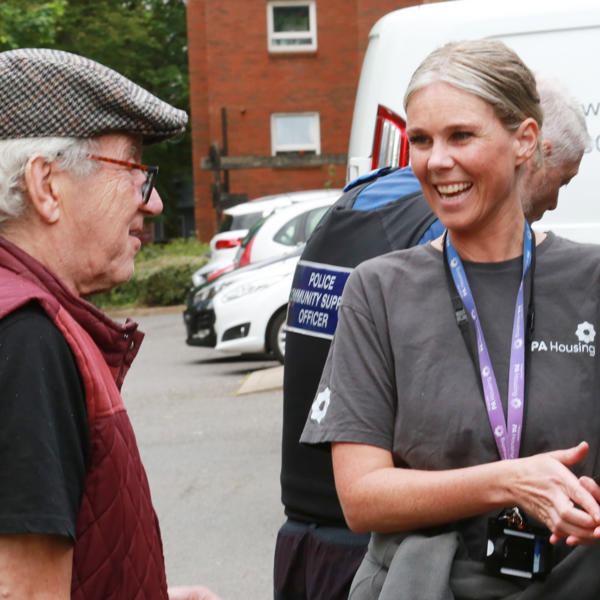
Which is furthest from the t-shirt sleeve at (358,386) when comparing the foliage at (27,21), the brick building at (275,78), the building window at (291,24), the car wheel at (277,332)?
the building window at (291,24)

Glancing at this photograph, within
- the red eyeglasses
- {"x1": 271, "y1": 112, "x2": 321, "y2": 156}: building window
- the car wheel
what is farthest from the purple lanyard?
{"x1": 271, "y1": 112, "x2": 321, "y2": 156}: building window

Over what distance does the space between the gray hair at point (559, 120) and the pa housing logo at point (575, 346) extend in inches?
→ 36.4

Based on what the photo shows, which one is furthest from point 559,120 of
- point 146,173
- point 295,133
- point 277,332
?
point 295,133

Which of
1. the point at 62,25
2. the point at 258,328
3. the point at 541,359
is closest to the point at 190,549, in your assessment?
the point at 541,359

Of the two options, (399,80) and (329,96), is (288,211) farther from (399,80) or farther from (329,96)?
(329,96)

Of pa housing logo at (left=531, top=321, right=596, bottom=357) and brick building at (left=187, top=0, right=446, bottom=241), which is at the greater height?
pa housing logo at (left=531, top=321, right=596, bottom=357)

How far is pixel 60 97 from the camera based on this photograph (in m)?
1.97

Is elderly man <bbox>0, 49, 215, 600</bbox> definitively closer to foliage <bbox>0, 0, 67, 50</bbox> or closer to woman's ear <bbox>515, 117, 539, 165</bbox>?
woman's ear <bbox>515, 117, 539, 165</bbox>

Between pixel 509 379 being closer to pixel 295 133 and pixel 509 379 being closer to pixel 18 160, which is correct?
pixel 18 160

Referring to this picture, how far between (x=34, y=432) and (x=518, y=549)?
903 millimetres

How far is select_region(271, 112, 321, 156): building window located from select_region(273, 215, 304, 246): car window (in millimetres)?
16134

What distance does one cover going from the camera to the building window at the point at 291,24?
3039 cm

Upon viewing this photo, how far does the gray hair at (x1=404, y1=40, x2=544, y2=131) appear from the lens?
2305 mm

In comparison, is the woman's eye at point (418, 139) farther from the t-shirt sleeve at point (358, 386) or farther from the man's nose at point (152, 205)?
the man's nose at point (152, 205)
